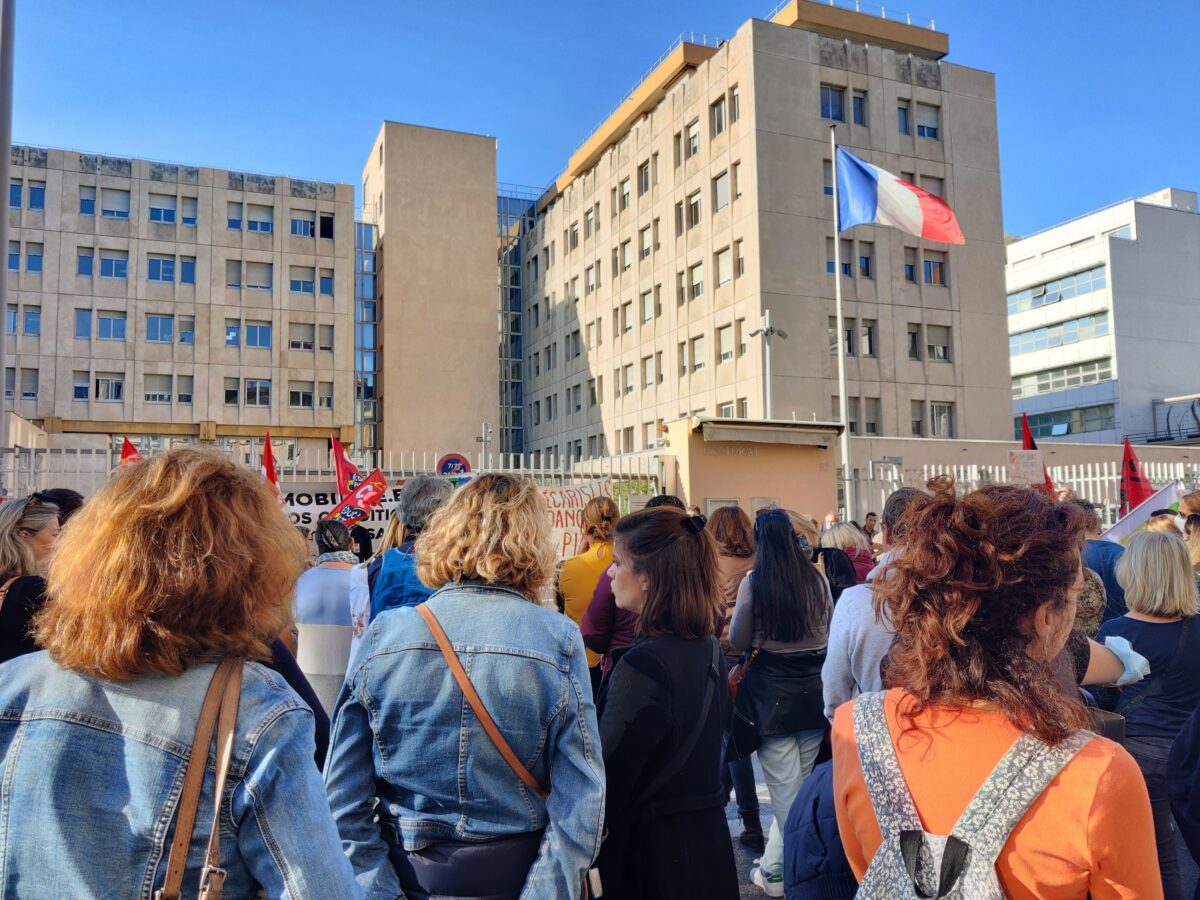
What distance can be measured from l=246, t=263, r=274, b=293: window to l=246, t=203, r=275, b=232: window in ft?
6.12

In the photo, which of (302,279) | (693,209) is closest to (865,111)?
(693,209)

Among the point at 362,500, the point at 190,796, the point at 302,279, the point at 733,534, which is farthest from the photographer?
the point at 302,279

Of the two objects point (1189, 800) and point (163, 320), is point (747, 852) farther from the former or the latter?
point (163, 320)

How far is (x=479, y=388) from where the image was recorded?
59031mm

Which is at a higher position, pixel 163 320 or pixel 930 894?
pixel 163 320

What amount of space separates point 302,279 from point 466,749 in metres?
53.2

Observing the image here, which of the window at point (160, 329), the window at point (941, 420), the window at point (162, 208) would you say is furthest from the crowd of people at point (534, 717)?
the window at point (162, 208)

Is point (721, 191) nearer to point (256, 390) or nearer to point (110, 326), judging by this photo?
point (256, 390)

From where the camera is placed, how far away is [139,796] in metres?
1.77

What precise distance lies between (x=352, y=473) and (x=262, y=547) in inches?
488

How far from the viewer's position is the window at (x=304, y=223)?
52438 millimetres

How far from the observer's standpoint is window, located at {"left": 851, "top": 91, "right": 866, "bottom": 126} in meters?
42.7

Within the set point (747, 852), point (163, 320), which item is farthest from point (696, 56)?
point (747, 852)

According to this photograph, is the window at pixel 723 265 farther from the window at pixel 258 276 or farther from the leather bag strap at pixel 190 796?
the leather bag strap at pixel 190 796
